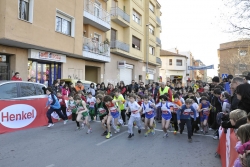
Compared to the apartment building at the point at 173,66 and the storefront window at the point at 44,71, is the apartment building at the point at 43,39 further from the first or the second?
the apartment building at the point at 173,66

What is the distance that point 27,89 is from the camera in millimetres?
9383

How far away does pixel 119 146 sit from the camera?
6.89m

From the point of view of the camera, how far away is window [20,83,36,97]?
9079mm

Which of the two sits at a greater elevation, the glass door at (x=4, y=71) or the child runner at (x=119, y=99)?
the glass door at (x=4, y=71)

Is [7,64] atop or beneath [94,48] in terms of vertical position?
beneath

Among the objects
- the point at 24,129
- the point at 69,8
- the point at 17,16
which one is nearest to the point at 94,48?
Result: the point at 69,8

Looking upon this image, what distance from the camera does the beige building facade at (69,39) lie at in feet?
42.5

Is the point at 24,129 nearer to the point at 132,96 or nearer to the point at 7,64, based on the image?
Answer: the point at 132,96

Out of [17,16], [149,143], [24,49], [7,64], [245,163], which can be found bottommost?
[149,143]

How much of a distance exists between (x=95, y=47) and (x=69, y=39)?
3.72 meters

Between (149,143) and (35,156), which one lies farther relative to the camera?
(149,143)

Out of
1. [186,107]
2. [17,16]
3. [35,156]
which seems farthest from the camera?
[17,16]

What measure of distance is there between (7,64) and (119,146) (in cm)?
1017

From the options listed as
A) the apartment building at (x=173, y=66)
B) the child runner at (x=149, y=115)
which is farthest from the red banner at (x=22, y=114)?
the apartment building at (x=173, y=66)
